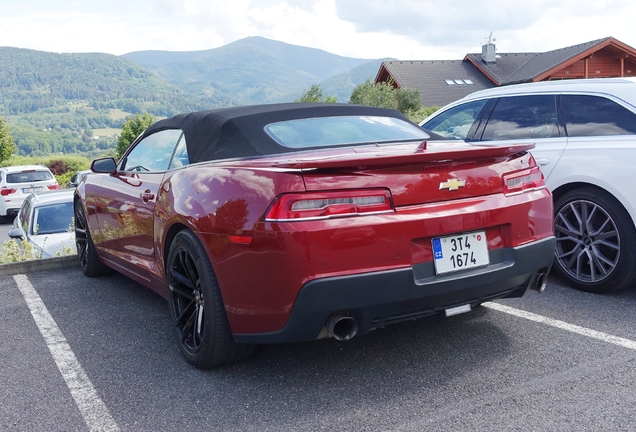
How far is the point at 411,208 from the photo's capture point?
304cm

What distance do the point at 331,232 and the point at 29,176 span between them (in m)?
19.6

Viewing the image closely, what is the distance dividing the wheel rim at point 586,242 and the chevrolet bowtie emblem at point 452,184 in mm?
2026

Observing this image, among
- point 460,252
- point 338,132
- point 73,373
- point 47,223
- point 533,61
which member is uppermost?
point 533,61

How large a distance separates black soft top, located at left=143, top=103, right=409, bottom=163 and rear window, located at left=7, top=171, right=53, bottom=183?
17406 millimetres

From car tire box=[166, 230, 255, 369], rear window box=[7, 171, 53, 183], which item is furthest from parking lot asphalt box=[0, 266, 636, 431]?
rear window box=[7, 171, 53, 183]

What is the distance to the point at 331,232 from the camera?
2.85m

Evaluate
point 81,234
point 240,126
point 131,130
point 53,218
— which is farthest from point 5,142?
point 240,126

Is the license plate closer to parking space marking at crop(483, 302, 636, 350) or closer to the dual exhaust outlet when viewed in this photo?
the dual exhaust outlet

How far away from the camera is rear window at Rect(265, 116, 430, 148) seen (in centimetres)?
383

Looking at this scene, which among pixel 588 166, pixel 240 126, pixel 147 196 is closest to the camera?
pixel 240 126

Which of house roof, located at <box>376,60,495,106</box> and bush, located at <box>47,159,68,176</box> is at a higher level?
house roof, located at <box>376,60,495,106</box>

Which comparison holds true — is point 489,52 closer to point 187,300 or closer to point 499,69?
point 499,69

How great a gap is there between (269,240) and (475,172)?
3.73 feet

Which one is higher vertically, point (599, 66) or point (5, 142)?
point (599, 66)
